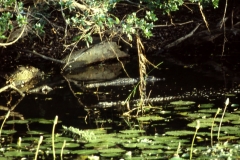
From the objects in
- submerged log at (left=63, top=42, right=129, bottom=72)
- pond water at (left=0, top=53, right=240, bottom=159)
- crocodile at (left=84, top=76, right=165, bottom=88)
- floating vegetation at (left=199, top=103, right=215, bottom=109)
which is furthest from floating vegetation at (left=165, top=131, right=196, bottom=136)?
submerged log at (left=63, top=42, right=129, bottom=72)

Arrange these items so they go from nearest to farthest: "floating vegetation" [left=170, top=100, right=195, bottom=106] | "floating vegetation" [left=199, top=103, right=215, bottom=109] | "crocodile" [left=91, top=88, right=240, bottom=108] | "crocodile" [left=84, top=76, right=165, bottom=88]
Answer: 1. "floating vegetation" [left=199, top=103, right=215, bottom=109]
2. "floating vegetation" [left=170, top=100, right=195, bottom=106]
3. "crocodile" [left=91, top=88, right=240, bottom=108]
4. "crocodile" [left=84, top=76, right=165, bottom=88]

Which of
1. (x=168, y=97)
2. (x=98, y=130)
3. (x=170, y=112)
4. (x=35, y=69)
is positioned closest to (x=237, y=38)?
(x=35, y=69)

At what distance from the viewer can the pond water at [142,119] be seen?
20.3ft

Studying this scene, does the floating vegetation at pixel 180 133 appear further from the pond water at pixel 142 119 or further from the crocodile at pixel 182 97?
the crocodile at pixel 182 97

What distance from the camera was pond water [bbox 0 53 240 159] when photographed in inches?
244

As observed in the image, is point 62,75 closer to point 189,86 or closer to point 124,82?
point 124,82

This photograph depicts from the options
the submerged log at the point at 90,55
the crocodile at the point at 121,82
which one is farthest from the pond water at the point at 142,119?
the submerged log at the point at 90,55

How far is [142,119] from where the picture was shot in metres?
7.73

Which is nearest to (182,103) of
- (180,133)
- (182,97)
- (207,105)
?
(207,105)

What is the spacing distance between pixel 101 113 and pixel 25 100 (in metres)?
1.85

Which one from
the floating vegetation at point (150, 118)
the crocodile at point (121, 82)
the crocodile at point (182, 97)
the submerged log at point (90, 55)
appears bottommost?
the floating vegetation at point (150, 118)

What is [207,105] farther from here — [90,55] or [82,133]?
[90,55]

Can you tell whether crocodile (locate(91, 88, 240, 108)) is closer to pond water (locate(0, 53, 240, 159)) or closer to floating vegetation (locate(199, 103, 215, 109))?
pond water (locate(0, 53, 240, 159))

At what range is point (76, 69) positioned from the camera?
42.8 ft
